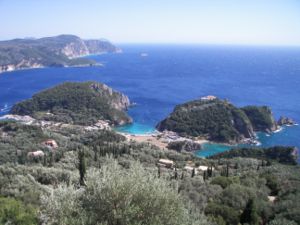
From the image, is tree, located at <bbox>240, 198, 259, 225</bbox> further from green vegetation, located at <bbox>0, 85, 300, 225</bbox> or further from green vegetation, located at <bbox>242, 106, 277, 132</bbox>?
green vegetation, located at <bbox>242, 106, 277, 132</bbox>

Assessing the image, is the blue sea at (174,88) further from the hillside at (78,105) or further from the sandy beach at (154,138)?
the hillside at (78,105)

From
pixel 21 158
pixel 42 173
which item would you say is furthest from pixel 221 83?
pixel 42 173

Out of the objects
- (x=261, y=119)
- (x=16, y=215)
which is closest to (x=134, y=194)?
(x=16, y=215)

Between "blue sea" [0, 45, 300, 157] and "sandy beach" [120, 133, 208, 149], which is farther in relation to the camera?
"blue sea" [0, 45, 300, 157]

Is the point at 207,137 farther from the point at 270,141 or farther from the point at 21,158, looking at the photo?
the point at 21,158

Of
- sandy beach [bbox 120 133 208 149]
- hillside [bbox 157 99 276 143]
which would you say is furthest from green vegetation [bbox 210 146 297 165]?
hillside [bbox 157 99 276 143]

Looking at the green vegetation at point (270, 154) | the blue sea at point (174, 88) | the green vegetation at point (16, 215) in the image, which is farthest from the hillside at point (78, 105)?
the green vegetation at point (16, 215)
